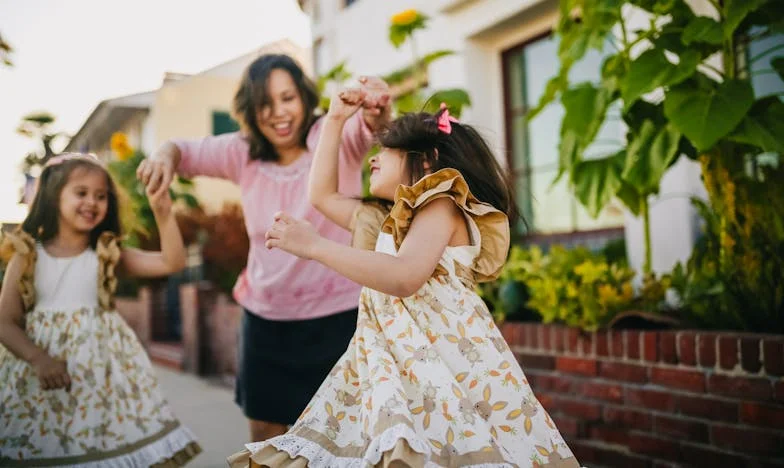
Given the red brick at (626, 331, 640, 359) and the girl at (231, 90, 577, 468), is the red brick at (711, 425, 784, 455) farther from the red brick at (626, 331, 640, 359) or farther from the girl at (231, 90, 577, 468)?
the girl at (231, 90, 577, 468)

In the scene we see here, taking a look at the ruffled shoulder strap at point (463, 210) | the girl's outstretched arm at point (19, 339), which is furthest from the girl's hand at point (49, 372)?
the ruffled shoulder strap at point (463, 210)

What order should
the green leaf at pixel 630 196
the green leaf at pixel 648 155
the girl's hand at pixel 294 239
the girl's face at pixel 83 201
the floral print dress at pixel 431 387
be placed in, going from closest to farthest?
the floral print dress at pixel 431 387 < the girl's hand at pixel 294 239 < the girl's face at pixel 83 201 < the green leaf at pixel 648 155 < the green leaf at pixel 630 196

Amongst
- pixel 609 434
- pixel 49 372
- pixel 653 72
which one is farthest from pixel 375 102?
pixel 609 434

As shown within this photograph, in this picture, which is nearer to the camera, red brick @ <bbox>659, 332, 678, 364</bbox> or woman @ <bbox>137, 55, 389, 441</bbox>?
woman @ <bbox>137, 55, 389, 441</bbox>

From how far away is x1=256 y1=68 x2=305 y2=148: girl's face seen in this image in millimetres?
2410

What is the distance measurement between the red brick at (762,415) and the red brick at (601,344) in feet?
2.14

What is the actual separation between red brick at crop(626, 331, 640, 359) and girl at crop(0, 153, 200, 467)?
1.76m

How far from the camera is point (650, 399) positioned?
2986 mm

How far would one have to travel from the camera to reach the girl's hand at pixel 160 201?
2.28m

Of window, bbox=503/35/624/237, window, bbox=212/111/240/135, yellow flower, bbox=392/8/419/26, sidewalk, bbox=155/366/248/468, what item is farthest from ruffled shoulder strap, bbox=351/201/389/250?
window, bbox=212/111/240/135

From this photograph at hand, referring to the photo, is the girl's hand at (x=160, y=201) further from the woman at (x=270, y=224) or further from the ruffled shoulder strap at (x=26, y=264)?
the ruffled shoulder strap at (x=26, y=264)

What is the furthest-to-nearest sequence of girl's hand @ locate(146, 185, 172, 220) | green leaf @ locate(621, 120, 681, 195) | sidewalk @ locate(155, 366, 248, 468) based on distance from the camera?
sidewalk @ locate(155, 366, 248, 468) → green leaf @ locate(621, 120, 681, 195) → girl's hand @ locate(146, 185, 172, 220)

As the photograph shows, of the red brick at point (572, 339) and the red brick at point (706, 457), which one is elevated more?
the red brick at point (572, 339)

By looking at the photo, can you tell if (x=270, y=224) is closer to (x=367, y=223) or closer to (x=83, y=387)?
(x=367, y=223)
